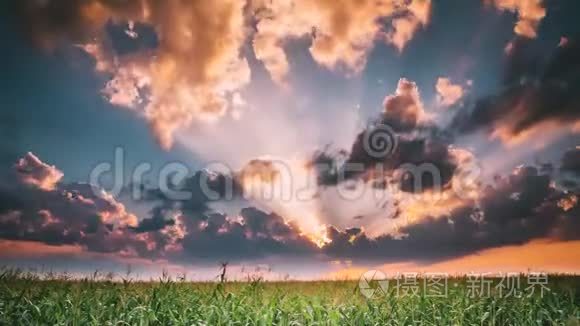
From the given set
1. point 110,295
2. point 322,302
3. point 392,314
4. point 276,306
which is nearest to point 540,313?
point 392,314

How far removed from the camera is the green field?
39.4 ft

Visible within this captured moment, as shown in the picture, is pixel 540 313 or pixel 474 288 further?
pixel 474 288

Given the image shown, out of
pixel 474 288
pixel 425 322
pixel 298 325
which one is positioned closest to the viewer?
pixel 298 325

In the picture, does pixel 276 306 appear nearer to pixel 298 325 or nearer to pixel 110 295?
pixel 298 325

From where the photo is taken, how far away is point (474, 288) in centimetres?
1458

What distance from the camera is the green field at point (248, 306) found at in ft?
39.4

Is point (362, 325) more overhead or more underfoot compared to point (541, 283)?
more underfoot

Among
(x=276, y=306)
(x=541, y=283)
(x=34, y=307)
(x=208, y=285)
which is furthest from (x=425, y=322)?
(x=34, y=307)

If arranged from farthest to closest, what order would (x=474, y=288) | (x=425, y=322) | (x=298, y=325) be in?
1. (x=474, y=288)
2. (x=425, y=322)
3. (x=298, y=325)

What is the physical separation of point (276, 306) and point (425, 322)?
125 inches

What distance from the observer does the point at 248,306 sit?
1259 cm

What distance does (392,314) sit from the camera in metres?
12.6

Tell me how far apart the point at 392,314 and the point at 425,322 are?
712 millimetres

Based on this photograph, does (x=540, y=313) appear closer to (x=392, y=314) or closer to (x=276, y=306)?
(x=392, y=314)
